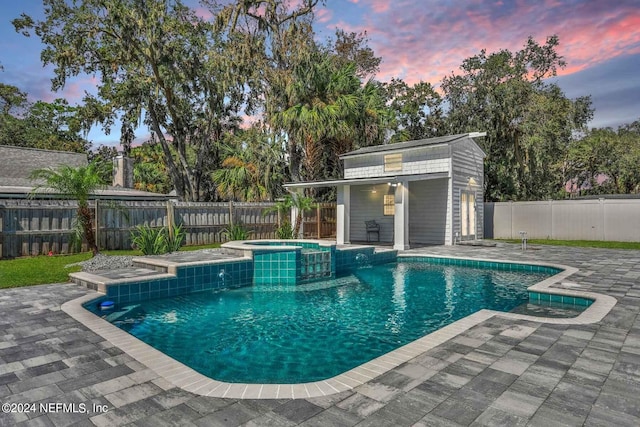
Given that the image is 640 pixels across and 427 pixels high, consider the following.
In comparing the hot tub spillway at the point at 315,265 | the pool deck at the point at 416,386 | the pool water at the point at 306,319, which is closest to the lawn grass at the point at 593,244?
the pool water at the point at 306,319

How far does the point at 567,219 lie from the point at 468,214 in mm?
4482

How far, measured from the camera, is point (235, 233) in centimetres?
1365

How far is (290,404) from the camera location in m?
2.46

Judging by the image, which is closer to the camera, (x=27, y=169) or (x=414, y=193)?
(x=414, y=193)

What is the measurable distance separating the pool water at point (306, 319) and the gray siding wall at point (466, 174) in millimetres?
5633

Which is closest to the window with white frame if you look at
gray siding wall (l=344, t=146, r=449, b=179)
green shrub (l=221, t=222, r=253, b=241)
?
gray siding wall (l=344, t=146, r=449, b=179)

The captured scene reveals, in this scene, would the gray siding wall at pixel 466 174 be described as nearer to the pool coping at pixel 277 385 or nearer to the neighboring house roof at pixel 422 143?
the neighboring house roof at pixel 422 143

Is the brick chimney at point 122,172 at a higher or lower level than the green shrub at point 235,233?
higher

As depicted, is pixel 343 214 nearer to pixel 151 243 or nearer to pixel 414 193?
pixel 414 193

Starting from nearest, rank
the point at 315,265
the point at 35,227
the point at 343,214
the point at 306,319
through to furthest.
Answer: the point at 306,319 < the point at 315,265 < the point at 35,227 < the point at 343,214

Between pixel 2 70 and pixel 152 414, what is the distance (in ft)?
110

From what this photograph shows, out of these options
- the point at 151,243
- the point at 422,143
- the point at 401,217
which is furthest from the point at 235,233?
the point at 422,143

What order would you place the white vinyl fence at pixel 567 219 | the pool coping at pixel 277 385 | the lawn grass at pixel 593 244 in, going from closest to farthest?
the pool coping at pixel 277 385, the lawn grass at pixel 593 244, the white vinyl fence at pixel 567 219

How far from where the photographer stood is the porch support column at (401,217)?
12359mm
